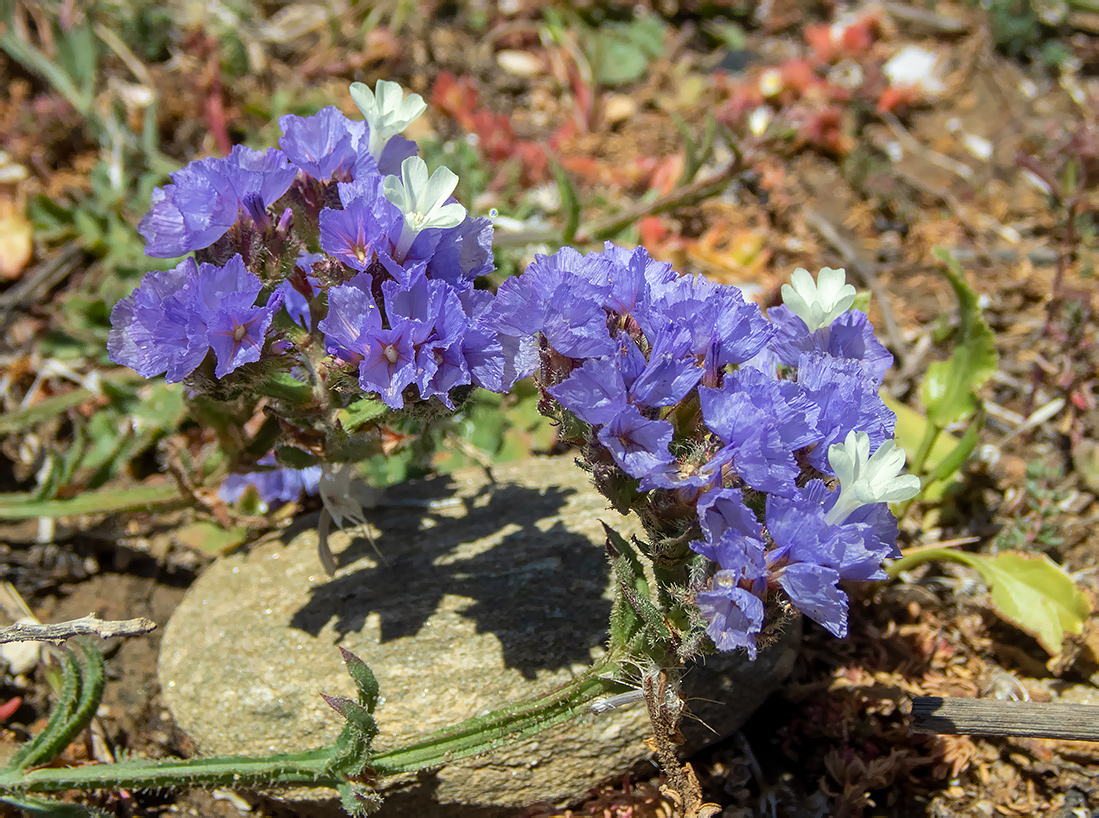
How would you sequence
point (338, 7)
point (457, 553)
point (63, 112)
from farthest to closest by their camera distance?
point (338, 7) → point (63, 112) → point (457, 553)

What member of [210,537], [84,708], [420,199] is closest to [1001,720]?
[420,199]

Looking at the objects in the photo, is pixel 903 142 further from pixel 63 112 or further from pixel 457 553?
pixel 63 112

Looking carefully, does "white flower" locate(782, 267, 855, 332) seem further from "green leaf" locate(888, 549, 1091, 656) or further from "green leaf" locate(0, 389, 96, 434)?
"green leaf" locate(0, 389, 96, 434)

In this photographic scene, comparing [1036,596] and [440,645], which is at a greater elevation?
[440,645]

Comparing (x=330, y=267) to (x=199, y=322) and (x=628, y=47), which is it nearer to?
(x=199, y=322)

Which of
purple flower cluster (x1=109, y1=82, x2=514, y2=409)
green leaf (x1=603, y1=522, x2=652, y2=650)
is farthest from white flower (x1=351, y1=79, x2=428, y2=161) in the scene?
green leaf (x1=603, y1=522, x2=652, y2=650)

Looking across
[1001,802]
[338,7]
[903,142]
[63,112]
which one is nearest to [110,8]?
[63,112]
